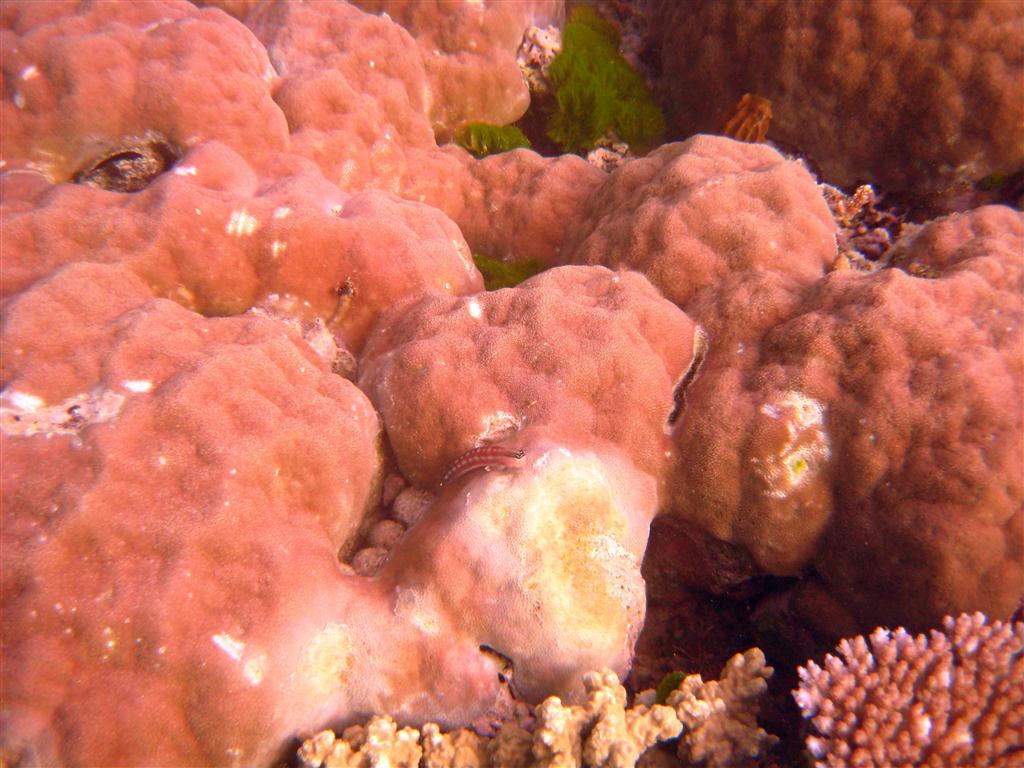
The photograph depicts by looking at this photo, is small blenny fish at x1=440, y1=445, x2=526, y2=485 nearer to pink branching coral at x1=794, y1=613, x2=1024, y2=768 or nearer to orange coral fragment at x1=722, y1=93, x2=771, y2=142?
pink branching coral at x1=794, y1=613, x2=1024, y2=768

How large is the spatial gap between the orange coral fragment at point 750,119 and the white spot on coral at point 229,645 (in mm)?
5531

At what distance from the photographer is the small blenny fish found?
2832mm

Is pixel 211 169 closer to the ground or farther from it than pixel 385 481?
farther from it

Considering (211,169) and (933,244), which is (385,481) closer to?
(211,169)

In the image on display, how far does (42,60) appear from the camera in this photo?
3.51 m

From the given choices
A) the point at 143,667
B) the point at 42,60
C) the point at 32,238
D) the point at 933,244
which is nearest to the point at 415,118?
the point at 42,60

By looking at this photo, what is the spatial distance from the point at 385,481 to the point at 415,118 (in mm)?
3488

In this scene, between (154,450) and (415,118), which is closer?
(154,450)

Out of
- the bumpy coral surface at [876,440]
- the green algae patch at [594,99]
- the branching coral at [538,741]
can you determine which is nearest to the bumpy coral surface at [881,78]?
the green algae patch at [594,99]

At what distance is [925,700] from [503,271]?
13.0 feet

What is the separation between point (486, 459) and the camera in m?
2.84

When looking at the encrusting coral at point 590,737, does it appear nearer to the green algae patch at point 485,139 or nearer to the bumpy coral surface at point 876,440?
the bumpy coral surface at point 876,440

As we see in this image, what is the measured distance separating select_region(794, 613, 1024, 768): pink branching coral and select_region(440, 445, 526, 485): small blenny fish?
5.50 ft

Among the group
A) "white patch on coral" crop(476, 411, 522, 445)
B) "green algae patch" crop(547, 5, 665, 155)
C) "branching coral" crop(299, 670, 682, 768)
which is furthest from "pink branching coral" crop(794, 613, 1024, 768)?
"green algae patch" crop(547, 5, 665, 155)
